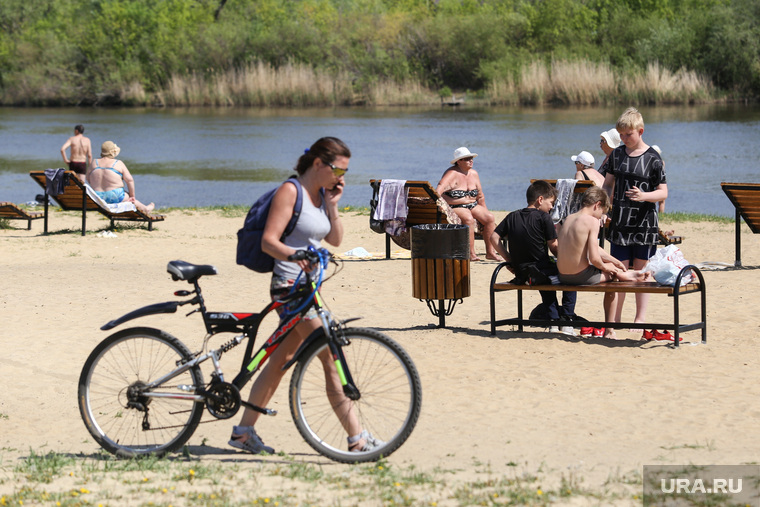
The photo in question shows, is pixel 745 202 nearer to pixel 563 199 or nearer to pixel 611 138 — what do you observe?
pixel 563 199

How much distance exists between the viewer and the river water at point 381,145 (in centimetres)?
2530

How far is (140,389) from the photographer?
17.5 ft

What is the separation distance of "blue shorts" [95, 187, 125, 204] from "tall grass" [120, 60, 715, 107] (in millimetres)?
35125

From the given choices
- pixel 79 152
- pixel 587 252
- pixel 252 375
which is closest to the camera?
pixel 252 375

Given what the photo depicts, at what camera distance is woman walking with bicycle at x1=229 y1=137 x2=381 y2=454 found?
507 cm

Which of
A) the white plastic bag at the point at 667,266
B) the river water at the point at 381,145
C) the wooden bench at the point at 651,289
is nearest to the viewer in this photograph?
the wooden bench at the point at 651,289

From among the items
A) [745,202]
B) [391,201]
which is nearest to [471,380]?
[391,201]

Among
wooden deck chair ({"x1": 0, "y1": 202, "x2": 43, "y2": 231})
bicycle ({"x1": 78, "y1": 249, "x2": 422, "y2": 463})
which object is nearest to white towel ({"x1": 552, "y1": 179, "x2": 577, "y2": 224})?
bicycle ({"x1": 78, "y1": 249, "x2": 422, "y2": 463})

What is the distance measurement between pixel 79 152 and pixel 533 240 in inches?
522

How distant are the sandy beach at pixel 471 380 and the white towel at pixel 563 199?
969 mm

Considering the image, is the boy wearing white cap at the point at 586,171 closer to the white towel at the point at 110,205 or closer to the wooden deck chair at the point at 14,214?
the white towel at the point at 110,205

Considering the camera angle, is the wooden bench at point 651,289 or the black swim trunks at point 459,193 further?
the black swim trunks at point 459,193

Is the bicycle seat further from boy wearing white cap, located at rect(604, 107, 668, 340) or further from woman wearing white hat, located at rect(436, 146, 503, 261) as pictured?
woman wearing white hat, located at rect(436, 146, 503, 261)

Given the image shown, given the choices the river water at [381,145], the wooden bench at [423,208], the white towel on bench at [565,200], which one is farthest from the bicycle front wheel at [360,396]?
the river water at [381,145]
